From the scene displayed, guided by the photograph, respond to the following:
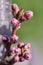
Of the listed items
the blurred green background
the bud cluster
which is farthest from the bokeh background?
the bud cluster

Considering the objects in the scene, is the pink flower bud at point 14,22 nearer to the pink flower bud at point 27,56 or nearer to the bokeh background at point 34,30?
the pink flower bud at point 27,56

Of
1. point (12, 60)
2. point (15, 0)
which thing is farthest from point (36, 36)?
point (12, 60)

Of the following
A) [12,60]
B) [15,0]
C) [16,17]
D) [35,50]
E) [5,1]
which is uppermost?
[15,0]

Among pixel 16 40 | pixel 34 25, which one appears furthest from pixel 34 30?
pixel 16 40

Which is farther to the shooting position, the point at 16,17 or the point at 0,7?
the point at 0,7

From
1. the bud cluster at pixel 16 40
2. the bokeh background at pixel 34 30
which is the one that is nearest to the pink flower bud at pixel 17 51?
the bud cluster at pixel 16 40

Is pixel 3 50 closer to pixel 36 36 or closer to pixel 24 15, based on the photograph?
pixel 24 15

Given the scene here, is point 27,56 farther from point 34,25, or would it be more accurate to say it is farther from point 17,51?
point 34,25
